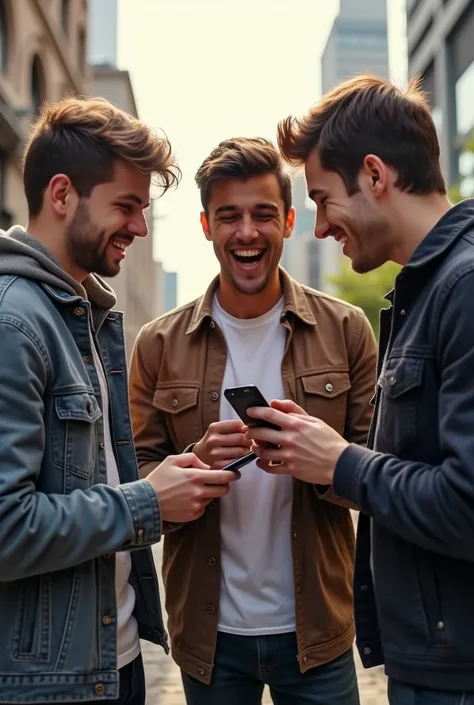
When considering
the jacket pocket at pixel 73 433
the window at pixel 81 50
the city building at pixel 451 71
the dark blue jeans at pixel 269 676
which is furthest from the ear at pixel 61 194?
the city building at pixel 451 71

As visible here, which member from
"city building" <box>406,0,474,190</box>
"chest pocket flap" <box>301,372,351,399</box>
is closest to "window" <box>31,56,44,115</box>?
"city building" <box>406,0,474,190</box>

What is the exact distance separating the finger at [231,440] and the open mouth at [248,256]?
78 cm

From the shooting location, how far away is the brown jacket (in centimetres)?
291

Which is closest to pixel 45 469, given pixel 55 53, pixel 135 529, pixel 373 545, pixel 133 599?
pixel 135 529

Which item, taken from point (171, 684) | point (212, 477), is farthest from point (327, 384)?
point (171, 684)

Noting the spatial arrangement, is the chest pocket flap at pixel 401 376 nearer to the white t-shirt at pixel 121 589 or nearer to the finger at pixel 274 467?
the finger at pixel 274 467

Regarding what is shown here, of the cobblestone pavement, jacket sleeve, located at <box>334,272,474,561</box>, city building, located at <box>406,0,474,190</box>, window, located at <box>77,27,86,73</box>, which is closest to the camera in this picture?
jacket sleeve, located at <box>334,272,474,561</box>

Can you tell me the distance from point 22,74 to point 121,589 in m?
15.8

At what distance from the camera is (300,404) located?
3.02 metres

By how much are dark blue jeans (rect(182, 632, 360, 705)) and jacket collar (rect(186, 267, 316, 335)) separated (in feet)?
4.05

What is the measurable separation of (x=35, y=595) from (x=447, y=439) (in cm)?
121

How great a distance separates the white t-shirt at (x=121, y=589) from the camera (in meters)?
2.51

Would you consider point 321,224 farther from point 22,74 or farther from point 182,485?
point 22,74

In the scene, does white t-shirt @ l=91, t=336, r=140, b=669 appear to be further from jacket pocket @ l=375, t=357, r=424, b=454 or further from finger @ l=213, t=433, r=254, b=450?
jacket pocket @ l=375, t=357, r=424, b=454
